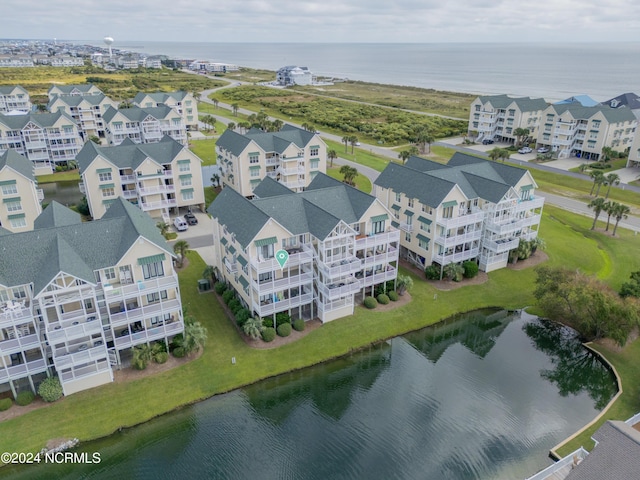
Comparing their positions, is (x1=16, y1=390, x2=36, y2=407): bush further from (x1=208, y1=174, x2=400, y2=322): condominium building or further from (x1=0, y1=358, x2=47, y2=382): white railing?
(x1=208, y1=174, x2=400, y2=322): condominium building

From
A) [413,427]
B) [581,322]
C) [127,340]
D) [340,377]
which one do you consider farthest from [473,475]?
[127,340]

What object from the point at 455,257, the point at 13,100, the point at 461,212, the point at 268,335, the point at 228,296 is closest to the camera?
the point at 268,335

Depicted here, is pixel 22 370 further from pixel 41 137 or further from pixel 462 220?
pixel 41 137

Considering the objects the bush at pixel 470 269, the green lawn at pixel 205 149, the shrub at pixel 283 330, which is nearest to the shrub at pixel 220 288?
the shrub at pixel 283 330

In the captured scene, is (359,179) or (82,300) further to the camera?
(359,179)

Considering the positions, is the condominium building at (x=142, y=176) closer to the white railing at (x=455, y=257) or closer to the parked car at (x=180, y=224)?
the parked car at (x=180, y=224)

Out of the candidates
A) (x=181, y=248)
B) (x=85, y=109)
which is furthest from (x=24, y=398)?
(x=85, y=109)
